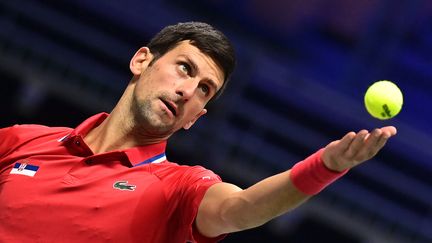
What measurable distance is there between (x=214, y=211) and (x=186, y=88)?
0.61 m

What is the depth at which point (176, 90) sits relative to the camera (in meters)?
2.78

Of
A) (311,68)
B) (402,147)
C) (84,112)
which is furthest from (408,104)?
(84,112)

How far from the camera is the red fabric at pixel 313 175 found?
6.66ft

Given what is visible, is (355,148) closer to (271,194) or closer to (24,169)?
(271,194)

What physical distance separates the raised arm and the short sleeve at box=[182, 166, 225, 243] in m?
0.02

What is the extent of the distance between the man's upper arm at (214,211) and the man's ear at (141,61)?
0.82 metres

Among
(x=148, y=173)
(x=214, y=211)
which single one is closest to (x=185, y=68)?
(x=148, y=173)

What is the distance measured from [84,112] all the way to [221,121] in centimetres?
140

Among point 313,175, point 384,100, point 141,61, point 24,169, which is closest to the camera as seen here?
point 313,175

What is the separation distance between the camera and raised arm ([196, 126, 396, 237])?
1918 millimetres

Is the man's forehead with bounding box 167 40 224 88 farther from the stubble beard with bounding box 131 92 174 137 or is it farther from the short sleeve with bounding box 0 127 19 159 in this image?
the short sleeve with bounding box 0 127 19 159

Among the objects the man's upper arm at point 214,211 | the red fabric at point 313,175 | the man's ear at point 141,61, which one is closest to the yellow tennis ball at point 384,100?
the red fabric at point 313,175

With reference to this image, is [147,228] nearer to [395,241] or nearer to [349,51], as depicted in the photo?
[349,51]

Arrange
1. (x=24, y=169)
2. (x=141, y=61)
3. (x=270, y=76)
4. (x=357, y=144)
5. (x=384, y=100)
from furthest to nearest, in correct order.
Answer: (x=270, y=76), (x=141, y=61), (x=24, y=169), (x=384, y=100), (x=357, y=144)
